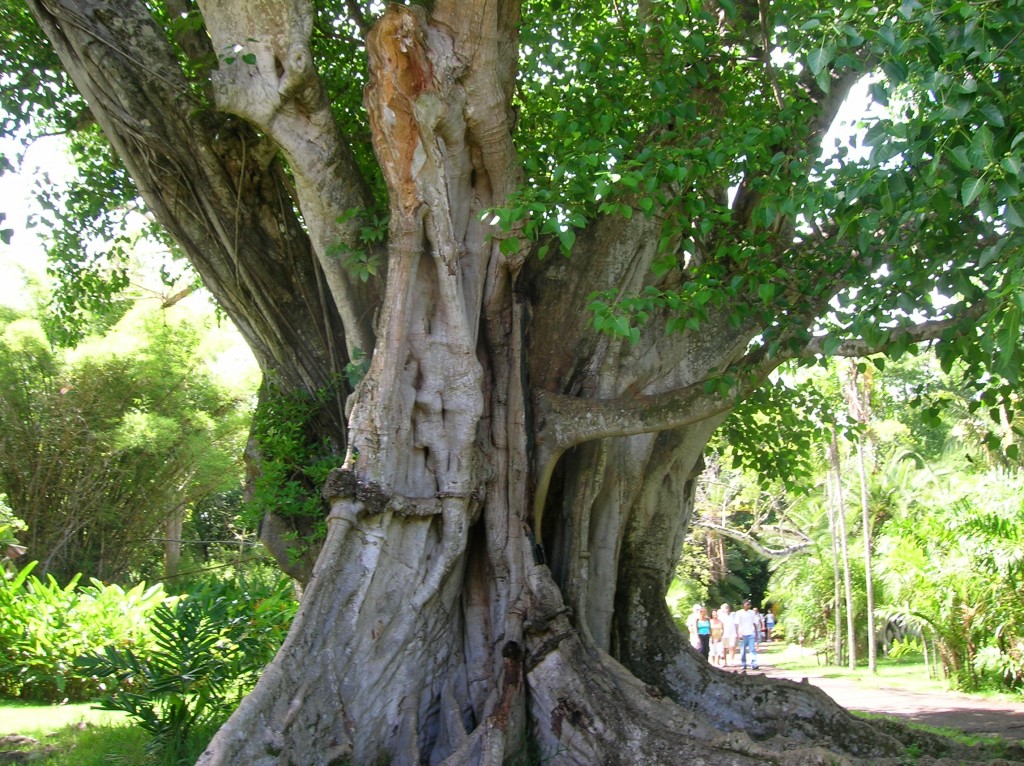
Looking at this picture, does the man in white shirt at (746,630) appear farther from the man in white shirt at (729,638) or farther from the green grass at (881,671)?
the green grass at (881,671)

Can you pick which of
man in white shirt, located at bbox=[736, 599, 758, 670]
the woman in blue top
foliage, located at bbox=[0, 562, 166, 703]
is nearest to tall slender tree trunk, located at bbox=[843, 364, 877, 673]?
man in white shirt, located at bbox=[736, 599, 758, 670]

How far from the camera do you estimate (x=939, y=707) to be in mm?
12891

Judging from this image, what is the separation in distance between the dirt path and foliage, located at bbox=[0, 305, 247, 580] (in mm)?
10011

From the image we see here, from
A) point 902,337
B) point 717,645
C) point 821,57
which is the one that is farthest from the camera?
point 717,645

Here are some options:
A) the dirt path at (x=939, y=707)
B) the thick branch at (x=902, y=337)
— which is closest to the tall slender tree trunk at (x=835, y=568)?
the dirt path at (x=939, y=707)

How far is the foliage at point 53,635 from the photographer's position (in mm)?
9398

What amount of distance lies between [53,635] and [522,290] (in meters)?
5.95

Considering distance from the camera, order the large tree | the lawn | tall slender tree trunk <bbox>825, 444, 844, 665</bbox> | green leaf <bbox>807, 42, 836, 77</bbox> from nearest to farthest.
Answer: green leaf <bbox>807, 42, 836, 77</bbox>, the large tree, the lawn, tall slender tree trunk <bbox>825, 444, 844, 665</bbox>

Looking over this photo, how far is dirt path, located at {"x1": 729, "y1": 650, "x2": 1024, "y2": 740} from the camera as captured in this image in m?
10.4

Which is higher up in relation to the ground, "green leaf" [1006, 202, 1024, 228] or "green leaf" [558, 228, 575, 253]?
"green leaf" [558, 228, 575, 253]

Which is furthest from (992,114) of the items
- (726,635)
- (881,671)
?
(881,671)

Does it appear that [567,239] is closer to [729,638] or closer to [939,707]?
[939,707]

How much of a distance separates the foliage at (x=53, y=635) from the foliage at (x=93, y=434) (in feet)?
16.7

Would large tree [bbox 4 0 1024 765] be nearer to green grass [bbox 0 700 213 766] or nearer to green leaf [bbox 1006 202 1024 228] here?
green leaf [bbox 1006 202 1024 228]
